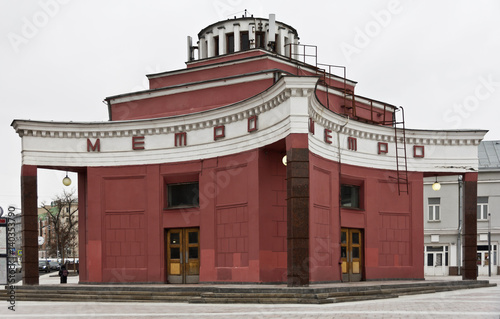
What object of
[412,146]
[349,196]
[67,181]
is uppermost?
[412,146]

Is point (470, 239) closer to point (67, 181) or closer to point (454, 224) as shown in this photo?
point (67, 181)

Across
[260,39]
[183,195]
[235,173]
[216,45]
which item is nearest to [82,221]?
[183,195]

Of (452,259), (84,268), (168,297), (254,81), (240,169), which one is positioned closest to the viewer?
(168,297)

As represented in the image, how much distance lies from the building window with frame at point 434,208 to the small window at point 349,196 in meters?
23.5

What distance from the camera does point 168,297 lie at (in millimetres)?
21391

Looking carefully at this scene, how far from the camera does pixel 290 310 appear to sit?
16.7 meters

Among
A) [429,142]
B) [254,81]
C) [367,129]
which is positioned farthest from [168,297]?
[429,142]

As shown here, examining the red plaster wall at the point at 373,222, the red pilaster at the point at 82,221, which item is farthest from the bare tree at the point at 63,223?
the red plaster wall at the point at 373,222

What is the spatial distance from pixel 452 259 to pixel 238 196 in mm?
28827

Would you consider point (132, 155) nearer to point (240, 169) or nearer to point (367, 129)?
point (240, 169)

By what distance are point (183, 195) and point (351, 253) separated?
751 cm

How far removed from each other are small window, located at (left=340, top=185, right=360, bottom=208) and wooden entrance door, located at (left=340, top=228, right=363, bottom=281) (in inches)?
44.1

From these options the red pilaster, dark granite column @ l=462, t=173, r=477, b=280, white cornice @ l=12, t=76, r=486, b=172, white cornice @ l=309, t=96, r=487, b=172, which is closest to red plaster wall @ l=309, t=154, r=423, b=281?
white cornice @ l=309, t=96, r=487, b=172

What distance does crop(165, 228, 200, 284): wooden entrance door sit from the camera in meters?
26.5
